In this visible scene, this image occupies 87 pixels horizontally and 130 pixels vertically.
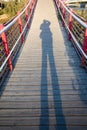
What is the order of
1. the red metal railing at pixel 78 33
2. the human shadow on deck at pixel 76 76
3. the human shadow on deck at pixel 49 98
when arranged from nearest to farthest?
1. the human shadow on deck at pixel 49 98
2. the human shadow on deck at pixel 76 76
3. the red metal railing at pixel 78 33

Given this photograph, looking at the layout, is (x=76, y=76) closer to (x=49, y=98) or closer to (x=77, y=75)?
(x=77, y=75)

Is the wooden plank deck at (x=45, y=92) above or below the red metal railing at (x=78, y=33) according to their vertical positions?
below

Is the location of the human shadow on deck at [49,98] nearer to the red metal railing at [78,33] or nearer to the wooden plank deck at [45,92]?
the wooden plank deck at [45,92]

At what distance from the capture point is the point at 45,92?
17.5 feet

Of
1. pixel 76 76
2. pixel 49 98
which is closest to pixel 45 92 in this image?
pixel 49 98

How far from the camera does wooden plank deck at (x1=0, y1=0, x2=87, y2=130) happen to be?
4.34 metres

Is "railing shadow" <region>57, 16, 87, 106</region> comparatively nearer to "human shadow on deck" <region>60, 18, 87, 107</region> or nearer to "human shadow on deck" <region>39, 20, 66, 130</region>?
"human shadow on deck" <region>60, 18, 87, 107</region>

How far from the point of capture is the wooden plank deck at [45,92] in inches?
171

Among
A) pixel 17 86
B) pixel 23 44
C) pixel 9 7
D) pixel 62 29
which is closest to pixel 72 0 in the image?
pixel 9 7

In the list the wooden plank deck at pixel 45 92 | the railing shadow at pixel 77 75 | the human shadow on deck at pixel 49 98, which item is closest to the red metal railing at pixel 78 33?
the railing shadow at pixel 77 75

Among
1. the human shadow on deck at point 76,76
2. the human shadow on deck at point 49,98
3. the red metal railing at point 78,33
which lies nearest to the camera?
the human shadow on deck at point 49,98

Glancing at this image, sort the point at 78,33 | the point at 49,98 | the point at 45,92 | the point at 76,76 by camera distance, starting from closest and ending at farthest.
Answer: the point at 49,98 < the point at 45,92 < the point at 76,76 < the point at 78,33

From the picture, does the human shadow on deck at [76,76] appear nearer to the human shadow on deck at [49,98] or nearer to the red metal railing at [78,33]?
the red metal railing at [78,33]

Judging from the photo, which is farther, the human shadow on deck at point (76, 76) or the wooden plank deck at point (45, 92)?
the human shadow on deck at point (76, 76)
